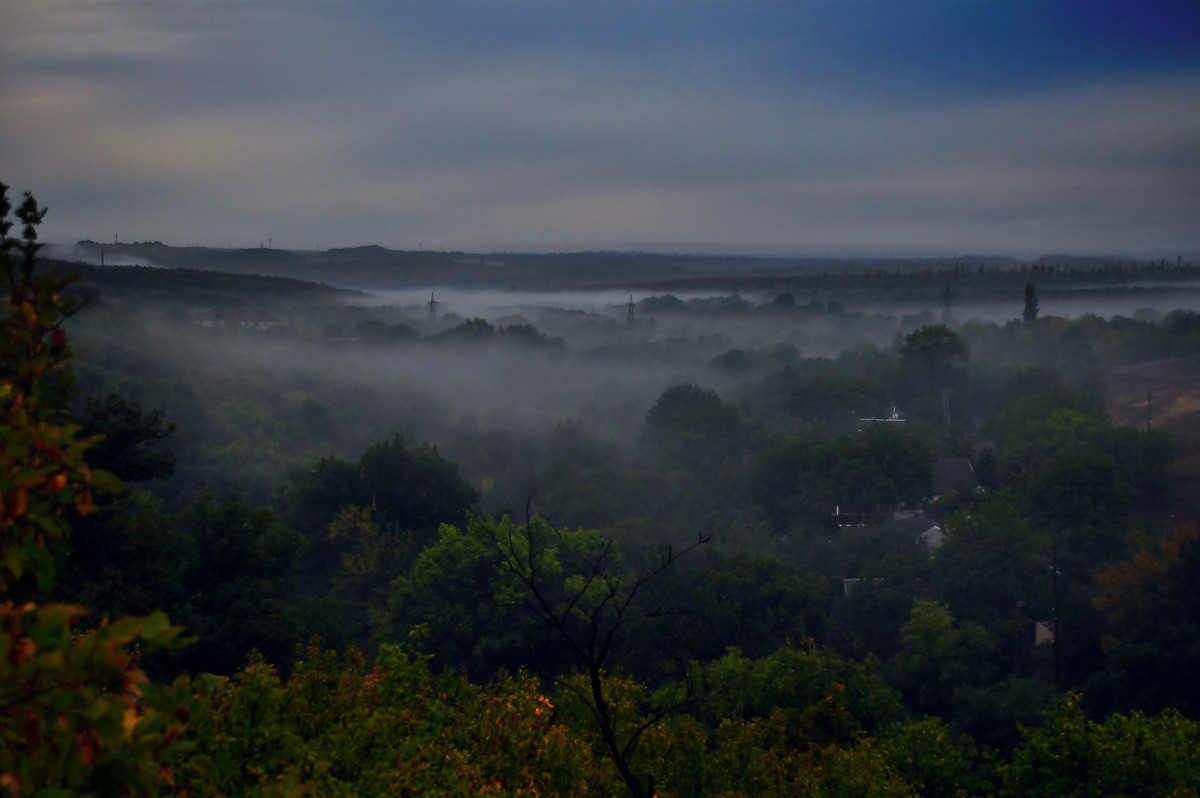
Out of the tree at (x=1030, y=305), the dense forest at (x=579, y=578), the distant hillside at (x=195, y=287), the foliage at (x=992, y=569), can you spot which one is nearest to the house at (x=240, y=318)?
the distant hillside at (x=195, y=287)

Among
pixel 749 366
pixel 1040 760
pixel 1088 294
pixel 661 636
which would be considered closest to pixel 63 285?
pixel 1040 760

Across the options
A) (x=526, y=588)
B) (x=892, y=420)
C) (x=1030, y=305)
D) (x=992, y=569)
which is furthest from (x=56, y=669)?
(x=1030, y=305)

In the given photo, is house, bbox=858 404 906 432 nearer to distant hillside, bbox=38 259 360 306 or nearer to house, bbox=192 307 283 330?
distant hillside, bbox=38 259 360 306

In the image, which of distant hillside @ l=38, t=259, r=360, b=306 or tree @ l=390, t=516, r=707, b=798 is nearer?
tree @ l=390, t=516, r=707, b=798

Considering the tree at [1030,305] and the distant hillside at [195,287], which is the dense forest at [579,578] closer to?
the distant hillside at [195,287]

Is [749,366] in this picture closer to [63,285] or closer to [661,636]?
[661,636]

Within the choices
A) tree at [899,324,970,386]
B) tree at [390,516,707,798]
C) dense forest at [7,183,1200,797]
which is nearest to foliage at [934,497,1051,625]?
dense forest at [7,183,1200,797]

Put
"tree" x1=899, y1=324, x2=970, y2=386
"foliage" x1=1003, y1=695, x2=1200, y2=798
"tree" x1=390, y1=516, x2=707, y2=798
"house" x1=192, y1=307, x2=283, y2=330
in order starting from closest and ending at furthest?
"foliage" x1=1003, y1=695, x2=1200, y2=798 → "tree" x1=390, y1=516, x2=707, y2=798 → "tree" x1=899, y1=324, x2=970, y2=386 → "house" x1=192, y1=307, x2=283, y2=330
